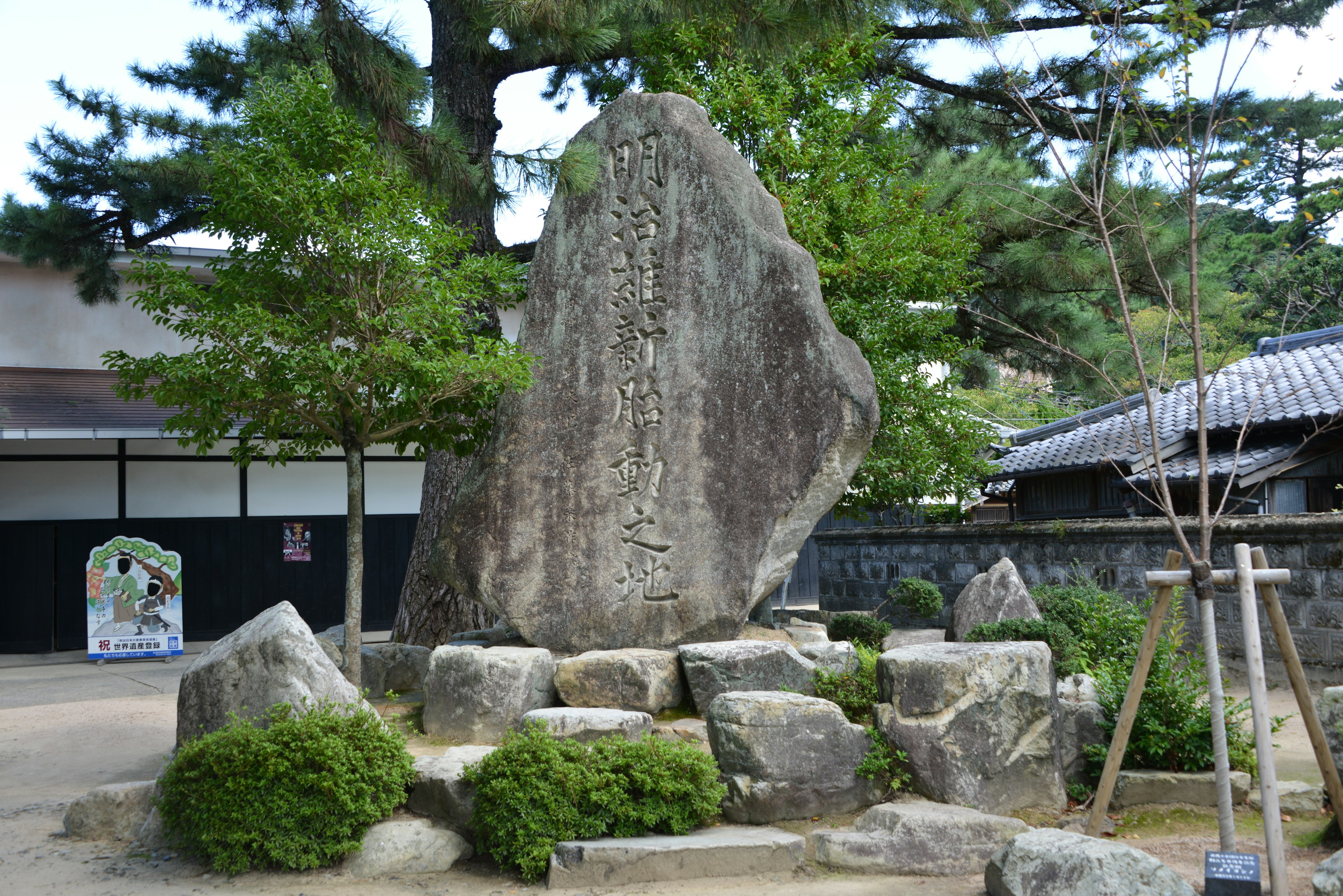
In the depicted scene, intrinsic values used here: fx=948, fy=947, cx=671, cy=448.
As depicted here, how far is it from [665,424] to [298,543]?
9.74m

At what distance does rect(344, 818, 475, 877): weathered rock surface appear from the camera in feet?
15.5

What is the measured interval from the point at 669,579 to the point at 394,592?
9729mm

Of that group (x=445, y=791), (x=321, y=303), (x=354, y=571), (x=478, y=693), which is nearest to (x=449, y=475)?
(x=354, y=571)

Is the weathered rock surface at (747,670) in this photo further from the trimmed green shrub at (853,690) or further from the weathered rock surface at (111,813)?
the weathered rock surface at (111,813)

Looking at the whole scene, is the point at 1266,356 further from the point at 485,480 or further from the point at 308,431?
the point at 308,431

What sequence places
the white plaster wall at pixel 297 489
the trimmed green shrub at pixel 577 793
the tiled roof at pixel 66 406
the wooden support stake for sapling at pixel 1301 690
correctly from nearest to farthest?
the wooden support stake for sapling at pixel 1301 690, the trimmed green shrub at pixel 577 793, the tiled roof at pixel 66 406, the white plaster wall at pixel 297 489

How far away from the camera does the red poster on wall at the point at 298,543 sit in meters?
Result: 14.7

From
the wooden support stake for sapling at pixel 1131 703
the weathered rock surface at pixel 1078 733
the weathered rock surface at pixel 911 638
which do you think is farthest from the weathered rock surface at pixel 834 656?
the weathered rock surface at pixel 911 638

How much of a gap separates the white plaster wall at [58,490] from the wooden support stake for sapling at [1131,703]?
13904 millimetres

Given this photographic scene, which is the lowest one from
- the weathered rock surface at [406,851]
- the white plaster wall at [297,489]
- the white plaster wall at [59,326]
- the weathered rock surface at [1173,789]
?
the weathered rock surface at [406,851]

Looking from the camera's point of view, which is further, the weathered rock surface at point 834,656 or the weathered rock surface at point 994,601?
the weathered rock surface at point 994,601

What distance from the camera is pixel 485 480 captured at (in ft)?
23.8

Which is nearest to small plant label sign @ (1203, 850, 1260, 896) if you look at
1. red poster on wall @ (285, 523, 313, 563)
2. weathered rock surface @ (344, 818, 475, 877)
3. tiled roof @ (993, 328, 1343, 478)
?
weathered rock surface @ (344, 818, 475, 877)

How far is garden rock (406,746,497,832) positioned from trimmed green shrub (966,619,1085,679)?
181 inches
